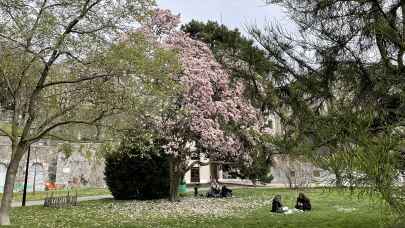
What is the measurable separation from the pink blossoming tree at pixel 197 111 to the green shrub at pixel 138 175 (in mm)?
1316

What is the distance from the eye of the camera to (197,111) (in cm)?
1930

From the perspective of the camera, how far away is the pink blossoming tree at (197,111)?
19250 mm

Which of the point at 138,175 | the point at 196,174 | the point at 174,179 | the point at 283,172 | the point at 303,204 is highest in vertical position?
the point at 196,174

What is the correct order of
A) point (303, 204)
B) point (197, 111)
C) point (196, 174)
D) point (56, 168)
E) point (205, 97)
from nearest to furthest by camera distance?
point (303, 204) → point (197, 111) → point (205, 97) → point (56, 168) → point (196, 174)

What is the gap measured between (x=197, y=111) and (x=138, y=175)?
5067mm

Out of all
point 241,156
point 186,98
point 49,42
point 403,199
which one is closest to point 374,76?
point 403,199

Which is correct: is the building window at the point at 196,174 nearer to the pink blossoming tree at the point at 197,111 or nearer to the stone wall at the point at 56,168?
the stone wall at the point at 56,168

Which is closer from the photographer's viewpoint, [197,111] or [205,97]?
[197,111]

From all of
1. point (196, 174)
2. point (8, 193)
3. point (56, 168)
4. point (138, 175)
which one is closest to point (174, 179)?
point (138, 175)

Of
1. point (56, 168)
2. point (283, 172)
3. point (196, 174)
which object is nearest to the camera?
point (56, 168)

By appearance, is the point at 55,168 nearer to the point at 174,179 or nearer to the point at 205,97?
the point at 174,179

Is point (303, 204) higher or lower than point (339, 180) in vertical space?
lower

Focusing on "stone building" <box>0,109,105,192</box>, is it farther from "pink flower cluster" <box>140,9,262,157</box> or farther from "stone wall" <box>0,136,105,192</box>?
"pink flower cluster" <box>140,9,262,157</box>

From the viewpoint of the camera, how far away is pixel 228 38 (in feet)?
23.9
